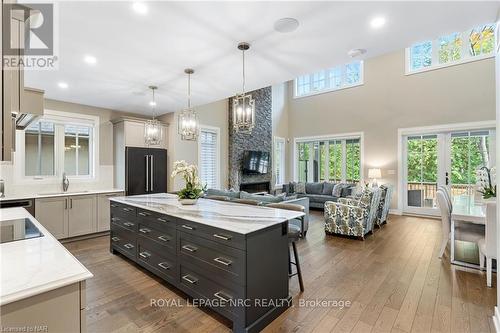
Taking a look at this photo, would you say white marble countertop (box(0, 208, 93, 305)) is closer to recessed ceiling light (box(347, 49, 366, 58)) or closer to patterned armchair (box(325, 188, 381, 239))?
recessed ceiling light (box(347, 49, 366, 58))

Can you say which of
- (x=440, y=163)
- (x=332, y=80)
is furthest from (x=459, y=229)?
(x=332, y=80)

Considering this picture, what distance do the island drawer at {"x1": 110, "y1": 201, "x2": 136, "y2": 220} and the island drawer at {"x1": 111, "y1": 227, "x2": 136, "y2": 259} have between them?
0.25 m

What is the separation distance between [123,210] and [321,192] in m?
5.82

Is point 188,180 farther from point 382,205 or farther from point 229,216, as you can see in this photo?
point 382,205

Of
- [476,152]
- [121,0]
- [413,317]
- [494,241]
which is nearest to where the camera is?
[121,0]

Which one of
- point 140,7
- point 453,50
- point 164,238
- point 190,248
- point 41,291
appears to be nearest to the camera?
point 41,291

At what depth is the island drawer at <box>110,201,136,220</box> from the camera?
334 centimetres

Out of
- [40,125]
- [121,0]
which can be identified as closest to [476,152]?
[121,0]

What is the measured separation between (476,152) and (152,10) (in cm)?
744

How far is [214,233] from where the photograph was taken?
7.06 feet

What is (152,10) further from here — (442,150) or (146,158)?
(442,150)

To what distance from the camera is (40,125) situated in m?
4.64

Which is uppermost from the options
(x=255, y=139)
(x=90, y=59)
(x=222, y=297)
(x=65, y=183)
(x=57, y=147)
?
(x=90, y=59)

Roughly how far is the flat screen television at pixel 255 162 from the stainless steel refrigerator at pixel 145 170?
2.63m
